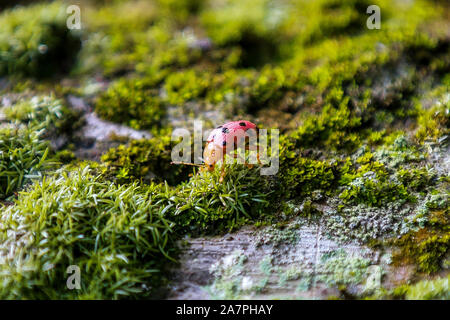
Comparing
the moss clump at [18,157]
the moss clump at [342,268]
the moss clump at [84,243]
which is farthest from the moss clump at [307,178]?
the moss clump at [18,157]

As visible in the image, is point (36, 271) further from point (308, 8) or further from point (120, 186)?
point (308, 8)

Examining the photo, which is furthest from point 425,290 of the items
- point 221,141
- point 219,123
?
point 219,123

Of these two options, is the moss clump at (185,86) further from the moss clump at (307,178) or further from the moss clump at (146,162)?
the moss clump at (307,178)

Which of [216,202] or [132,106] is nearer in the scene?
[216,202]

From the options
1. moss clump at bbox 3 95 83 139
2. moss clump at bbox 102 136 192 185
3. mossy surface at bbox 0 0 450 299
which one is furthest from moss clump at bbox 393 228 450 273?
moss clump at bbox 3 95 83 139

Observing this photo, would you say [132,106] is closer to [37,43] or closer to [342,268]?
[37,43]
